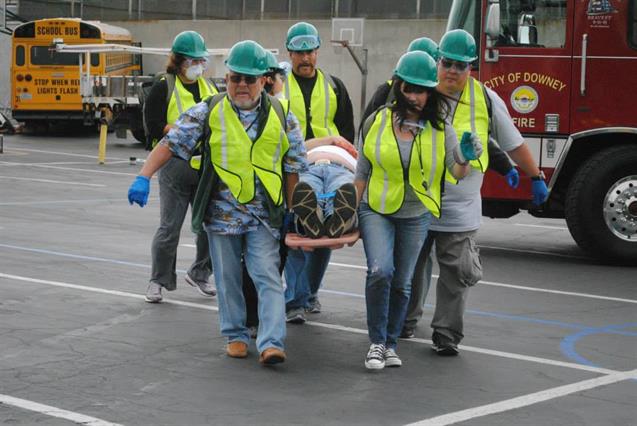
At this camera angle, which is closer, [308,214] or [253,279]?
[308,214]

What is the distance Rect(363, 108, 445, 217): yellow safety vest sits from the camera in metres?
7.55

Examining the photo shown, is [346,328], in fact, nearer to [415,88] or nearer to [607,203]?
[415,88]

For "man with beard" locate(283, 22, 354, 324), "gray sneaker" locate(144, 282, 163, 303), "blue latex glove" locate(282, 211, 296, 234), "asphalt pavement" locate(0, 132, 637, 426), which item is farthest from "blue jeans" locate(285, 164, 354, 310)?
"gray sneaker" locate(144, 282, 163, 303)

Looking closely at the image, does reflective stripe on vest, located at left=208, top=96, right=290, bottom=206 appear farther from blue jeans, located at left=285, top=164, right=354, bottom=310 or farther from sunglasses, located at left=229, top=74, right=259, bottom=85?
blue jeans, located at left=285, top=164, right=354, bottom=310

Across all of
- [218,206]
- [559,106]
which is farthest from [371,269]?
[559,106]

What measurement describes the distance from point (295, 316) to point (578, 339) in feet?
6.06

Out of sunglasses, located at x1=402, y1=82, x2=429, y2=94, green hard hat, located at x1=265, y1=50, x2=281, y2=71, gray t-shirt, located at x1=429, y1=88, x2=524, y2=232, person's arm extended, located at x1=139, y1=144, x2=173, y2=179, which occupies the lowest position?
gray t-shirt, located at x1=429, y1=88, x2=524, y2=232

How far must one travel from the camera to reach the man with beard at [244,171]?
753cm

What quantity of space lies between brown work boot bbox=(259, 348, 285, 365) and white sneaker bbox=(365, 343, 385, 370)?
48 cm

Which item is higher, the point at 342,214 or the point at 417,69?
the point at 417,69

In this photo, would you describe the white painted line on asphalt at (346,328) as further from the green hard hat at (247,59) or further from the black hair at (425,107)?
the green hard hat at (247,59)

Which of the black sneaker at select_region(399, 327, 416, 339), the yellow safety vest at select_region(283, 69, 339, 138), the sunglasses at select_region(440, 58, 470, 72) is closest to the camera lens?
the sunglasses at select_region(440, 58, 470, 72)

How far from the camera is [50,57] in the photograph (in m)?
34.8

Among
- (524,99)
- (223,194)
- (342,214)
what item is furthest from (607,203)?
(223,194)
